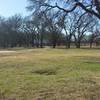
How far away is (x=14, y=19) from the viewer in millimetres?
110375

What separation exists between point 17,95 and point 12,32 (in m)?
98.1

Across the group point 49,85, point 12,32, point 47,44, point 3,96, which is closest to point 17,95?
point 3,96

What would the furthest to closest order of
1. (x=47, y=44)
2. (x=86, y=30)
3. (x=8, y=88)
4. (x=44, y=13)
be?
(x=47, y=44), (x=86, y=30), (x=44, y=13), (x=8, y=88)

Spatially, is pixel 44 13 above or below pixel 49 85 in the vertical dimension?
above

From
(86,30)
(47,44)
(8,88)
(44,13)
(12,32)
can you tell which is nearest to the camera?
(8,88)

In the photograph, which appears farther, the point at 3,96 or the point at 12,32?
the point at 12,32

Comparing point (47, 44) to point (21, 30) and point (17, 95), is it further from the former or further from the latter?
point (17, 95)

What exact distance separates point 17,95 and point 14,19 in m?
102

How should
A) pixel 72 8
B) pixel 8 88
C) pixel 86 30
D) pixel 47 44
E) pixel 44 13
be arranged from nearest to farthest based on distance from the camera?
pixel 8 88 → pixel 72 8 → pixel 44 13 → pixel 86 30 → pixel 47 44

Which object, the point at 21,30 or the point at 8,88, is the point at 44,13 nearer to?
the point at 8,88

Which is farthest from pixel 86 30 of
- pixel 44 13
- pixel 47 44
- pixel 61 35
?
pixel 44 13

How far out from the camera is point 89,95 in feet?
30.4

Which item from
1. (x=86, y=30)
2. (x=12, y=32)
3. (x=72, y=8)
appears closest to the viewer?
(x=72, y=8)

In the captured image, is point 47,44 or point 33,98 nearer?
point 33,98
